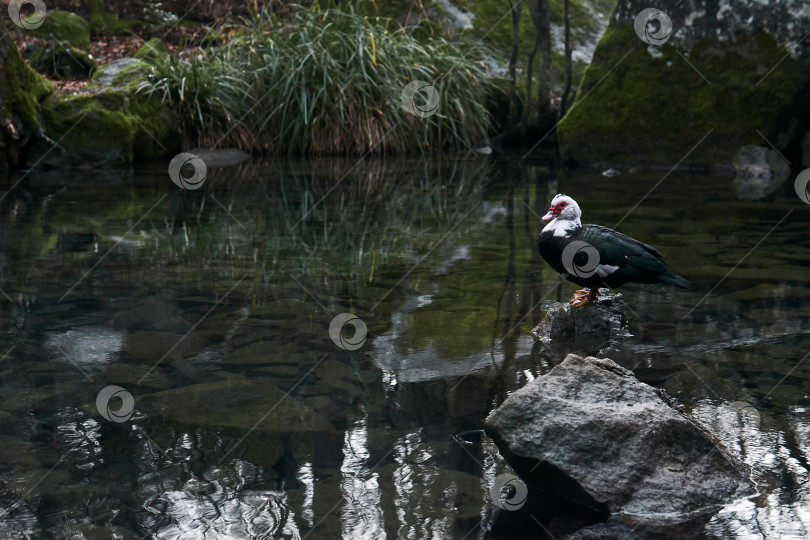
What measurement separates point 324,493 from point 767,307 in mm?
2692

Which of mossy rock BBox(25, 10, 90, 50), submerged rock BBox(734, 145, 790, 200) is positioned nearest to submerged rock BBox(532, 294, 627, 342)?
submerged rock BBox(734, 145, 790, 200)

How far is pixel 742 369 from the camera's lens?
10.9 ft

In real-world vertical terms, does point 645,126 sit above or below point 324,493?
above

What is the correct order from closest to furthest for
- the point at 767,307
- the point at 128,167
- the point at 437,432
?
the point at 437,432 < the point at 767,307 < the point at 128,167

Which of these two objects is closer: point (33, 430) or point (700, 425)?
point (700, 425)

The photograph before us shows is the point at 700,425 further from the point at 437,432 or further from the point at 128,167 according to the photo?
the point at 128,167

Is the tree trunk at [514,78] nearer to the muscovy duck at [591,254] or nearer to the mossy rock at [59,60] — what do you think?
the mossy rock at [59,60]

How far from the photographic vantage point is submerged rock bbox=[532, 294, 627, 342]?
149 inches

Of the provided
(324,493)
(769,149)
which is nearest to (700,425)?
(324,493)

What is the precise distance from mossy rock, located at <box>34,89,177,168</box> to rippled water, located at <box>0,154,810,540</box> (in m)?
Result: 3.48

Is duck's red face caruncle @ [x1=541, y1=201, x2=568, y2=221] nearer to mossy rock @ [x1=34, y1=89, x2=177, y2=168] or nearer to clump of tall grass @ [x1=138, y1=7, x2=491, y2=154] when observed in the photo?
clump of tall grass @ [x1=138, y1=7, x2=491, y2=154]

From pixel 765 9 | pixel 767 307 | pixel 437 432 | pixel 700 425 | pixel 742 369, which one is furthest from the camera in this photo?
pixel 765 9

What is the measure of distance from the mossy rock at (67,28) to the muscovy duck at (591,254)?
1226 centimetres

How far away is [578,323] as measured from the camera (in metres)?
3.83
